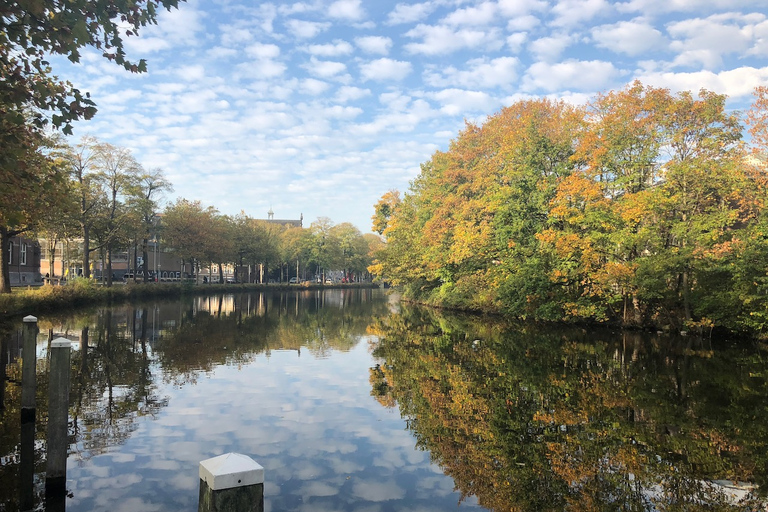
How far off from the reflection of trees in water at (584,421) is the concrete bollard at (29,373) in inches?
247

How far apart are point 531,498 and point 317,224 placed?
98.6m

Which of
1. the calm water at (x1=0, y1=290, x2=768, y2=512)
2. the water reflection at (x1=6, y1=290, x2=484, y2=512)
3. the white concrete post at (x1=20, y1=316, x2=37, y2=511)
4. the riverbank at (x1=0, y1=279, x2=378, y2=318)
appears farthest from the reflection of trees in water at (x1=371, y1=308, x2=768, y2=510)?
the riverbank at (x1=0, y1=279, x2=378, y2=318)

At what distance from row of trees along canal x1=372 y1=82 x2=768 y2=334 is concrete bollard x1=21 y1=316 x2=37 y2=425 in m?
22.5

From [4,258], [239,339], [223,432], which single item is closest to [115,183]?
[4,258]

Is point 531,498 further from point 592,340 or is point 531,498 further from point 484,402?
point 592,340

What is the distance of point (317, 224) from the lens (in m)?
103

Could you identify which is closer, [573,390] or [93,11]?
[93,11]

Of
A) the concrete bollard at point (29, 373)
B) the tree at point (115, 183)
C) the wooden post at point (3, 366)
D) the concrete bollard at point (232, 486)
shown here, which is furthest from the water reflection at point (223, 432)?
the tree at point (115, 183)

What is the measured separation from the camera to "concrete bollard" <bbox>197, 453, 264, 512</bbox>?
9.91 feet

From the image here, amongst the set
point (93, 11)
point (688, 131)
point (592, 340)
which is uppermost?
point (688, 131)

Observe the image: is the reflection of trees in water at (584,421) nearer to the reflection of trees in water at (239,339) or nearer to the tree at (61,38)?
the reflection of trees in water at (239,339)

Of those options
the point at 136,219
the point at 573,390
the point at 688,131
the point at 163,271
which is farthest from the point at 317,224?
the point at 573,390

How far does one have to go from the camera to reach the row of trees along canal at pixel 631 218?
71.8ft

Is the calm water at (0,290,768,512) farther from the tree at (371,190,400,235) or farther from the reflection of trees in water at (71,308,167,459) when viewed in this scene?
the tree at (371,190,400,235)
